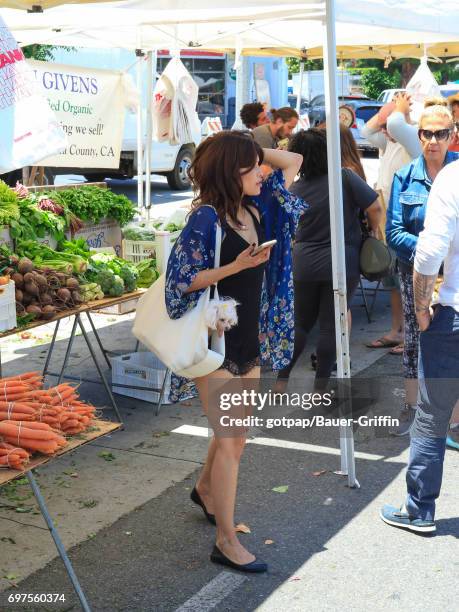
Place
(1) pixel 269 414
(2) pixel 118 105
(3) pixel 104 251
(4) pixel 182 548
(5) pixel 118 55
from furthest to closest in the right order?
1. (5) pixel 118 55
2. (2) pixel 118 105
3. (3) pixel 104 251
4. (1) pixel 269 414
5. (4) pixel 182 548

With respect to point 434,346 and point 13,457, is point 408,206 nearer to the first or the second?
point 434,346

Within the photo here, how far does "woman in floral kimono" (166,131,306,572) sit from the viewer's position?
3.54 m

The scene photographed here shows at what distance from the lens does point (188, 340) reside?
3.53m

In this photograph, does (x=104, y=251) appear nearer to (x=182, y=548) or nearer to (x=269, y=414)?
(x=269, y=414)

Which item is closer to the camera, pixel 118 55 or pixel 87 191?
pixel 87 191

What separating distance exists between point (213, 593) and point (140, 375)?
2581mm

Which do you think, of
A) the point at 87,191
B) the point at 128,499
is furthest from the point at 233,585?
the point at 87,191

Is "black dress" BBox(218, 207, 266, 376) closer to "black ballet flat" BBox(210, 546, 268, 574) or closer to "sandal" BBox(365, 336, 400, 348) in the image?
"black ballet flat" BBox(210, 546, 268, 574)

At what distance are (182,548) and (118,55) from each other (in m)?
13.5

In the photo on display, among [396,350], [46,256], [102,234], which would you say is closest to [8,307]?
[46,256]

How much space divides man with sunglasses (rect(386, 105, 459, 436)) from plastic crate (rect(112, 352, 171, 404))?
1661mm

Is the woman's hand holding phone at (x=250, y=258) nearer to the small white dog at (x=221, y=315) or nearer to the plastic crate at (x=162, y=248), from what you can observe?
the small white dog at (x=221, y=315)

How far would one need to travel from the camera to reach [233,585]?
11.8 ft

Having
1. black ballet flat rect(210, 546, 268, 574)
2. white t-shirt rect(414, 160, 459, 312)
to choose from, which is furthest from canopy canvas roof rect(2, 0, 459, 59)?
black ballet flat rect(210, 546, 268, 574)
